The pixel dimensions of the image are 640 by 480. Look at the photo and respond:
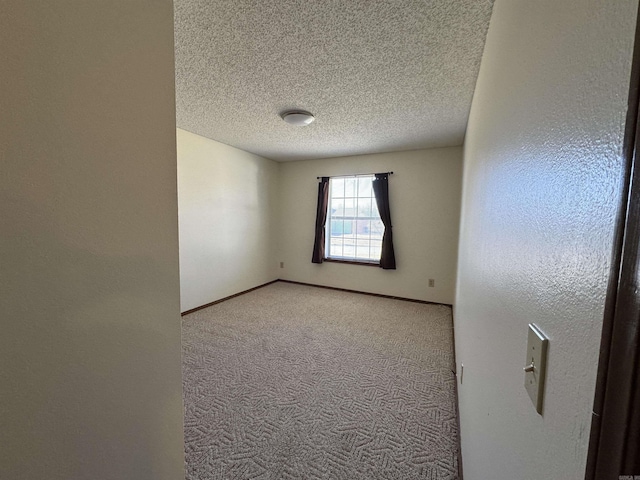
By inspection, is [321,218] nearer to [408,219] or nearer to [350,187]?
[350,187]

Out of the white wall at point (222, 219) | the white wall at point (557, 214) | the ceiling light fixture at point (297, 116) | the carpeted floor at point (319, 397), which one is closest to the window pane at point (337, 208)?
the white wall at point (222, 219)

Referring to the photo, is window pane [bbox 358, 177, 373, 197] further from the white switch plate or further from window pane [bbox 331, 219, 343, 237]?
the white switch plate

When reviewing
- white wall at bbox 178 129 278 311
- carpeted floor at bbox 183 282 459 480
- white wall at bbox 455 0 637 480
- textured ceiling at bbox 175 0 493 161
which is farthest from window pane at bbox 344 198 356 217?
white wall at bbox 455 0 637 480

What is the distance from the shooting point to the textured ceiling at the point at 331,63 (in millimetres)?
1336

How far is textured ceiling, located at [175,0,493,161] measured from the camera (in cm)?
134

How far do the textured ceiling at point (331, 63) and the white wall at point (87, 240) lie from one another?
76cm

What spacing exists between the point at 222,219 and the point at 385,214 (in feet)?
7.81

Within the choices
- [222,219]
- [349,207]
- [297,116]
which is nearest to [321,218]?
[349,207]

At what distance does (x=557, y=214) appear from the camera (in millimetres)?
407

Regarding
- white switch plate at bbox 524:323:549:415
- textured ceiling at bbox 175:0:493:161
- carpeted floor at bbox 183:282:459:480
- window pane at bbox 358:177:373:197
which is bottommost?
carpeted floor at bbox 183:282:459:480

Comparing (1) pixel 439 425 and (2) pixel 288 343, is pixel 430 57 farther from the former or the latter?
(2) pixel 288 343

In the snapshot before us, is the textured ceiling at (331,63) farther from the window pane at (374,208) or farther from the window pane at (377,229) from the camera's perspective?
the window pane at (377,229)

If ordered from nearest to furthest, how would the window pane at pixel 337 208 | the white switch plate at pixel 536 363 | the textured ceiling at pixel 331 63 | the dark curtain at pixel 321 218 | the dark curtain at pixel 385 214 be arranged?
the white switch plate at pixel 536 363, the textured ceiling at pixel 331 63, the dark curtain at pixel 385 214, the dark curtain at pixel 321 218, the window pane at pixel 337 208

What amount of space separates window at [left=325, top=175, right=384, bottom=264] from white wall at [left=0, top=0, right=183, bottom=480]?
12.2 ft
